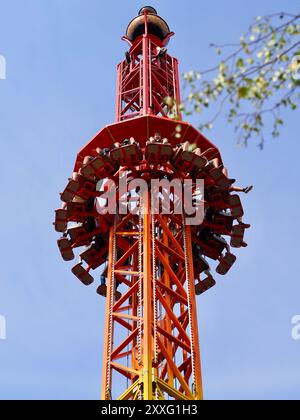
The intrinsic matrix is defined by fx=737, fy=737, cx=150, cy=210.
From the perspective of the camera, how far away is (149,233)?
91.4 feet

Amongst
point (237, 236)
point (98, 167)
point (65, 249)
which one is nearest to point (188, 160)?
point (98, 167)

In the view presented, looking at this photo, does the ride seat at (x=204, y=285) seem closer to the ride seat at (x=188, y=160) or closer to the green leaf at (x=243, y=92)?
the ride seat at (x=188, y=160)

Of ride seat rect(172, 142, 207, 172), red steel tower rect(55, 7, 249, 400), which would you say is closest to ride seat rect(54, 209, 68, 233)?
red steel tower rect(55, 7, 249, 400)

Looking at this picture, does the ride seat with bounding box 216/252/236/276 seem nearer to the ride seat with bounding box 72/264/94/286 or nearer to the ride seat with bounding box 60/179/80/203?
the ride seat with bounding box 72/264/94/286

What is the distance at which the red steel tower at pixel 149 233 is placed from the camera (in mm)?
25609

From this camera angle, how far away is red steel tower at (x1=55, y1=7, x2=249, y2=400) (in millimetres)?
25609

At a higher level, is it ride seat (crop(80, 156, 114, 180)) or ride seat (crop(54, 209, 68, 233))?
ride seat (crop(80, 156, 114, 180))

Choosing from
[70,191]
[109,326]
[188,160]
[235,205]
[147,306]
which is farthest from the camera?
[235,205]

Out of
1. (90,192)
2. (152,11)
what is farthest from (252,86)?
(152,11)

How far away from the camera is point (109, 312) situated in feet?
87.3

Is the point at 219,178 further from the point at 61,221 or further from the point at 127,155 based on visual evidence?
the point at 61,221
